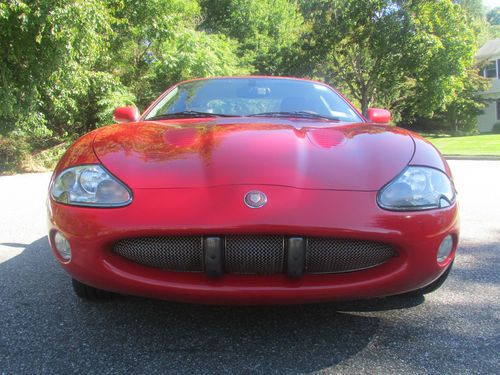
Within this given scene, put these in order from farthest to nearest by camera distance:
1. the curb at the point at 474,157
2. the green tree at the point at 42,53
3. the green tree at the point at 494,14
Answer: the green tree at the point at 494,14 < the curb at the point at 474,157 < the green tree at the point at 42,53

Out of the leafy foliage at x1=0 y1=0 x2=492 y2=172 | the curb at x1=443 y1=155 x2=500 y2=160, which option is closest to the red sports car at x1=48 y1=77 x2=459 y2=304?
the leafy foliage at x1=0 y1=0 x2=492 y2=172

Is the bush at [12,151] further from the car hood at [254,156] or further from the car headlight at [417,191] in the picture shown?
the car headlight at [417,191]

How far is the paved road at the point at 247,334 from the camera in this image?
1.70 metres

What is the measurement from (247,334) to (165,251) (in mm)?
536

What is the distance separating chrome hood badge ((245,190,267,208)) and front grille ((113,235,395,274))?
12 cm

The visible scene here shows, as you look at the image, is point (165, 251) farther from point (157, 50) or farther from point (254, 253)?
point (157, 50)

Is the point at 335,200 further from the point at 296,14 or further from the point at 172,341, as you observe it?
the point at 296,14

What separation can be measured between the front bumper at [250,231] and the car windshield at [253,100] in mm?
1198

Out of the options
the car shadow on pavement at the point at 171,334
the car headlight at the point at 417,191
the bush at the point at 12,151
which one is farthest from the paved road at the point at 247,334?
the bush at the point at 12,151

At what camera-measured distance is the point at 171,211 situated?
1718mm

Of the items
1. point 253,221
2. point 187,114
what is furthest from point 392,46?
point 253,221

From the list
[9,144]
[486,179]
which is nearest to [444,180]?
A: [486,179]

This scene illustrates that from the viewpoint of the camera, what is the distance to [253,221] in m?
1.68

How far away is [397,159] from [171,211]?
40.5 inches
